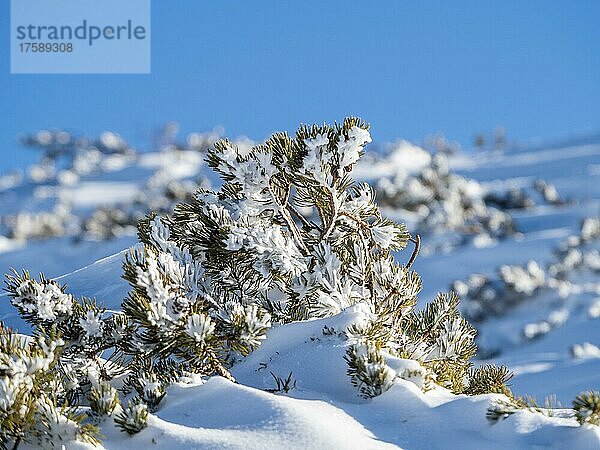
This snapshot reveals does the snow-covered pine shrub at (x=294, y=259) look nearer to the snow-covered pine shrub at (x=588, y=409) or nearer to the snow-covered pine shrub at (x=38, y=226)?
the snow-covered pine shrub at (x=588, y=409)

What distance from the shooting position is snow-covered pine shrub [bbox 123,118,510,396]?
3387mm

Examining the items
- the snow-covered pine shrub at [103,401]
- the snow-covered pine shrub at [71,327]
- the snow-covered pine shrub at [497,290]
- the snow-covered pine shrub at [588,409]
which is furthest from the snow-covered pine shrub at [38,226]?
the snow-covered pine shrub at [588,409]

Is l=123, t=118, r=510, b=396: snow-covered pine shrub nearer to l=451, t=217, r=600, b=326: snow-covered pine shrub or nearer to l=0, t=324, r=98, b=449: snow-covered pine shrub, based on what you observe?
l=0, t=324, r=98, b=449: snow-covered pine shrub

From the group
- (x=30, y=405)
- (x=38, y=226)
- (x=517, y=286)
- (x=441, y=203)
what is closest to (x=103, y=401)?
(x=30, y=405)

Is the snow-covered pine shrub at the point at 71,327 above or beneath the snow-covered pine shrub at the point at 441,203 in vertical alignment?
beneath

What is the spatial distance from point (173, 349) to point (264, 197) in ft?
3.33

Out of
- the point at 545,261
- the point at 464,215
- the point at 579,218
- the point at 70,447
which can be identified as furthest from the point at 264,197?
the point at 579,218

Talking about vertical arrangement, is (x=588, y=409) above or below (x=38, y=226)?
below

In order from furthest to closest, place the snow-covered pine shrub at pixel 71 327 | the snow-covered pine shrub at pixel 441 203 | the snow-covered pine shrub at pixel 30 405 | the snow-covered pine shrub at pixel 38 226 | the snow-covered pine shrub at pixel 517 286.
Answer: the snow-covered pine shrub at pixel 38 226, the snow-covered pine shrub at pixel 441 203, the snow-covered pine shrub at pixel 517 286, the snow-covered pine shrub at pixel 71 327, the snow-covered pine shrub at pixel 30 405

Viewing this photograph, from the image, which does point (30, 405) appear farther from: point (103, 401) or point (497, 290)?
point (497, 290)

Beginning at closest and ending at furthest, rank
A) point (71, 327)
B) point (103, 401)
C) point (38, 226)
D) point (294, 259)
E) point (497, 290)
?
1. point (103, 401)
2. point (71, 327)
3. point (294, 259)
4. point (497, 290)
5. point (38, 226)

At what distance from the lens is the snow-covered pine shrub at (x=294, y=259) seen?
339cm

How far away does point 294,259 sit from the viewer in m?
3.70

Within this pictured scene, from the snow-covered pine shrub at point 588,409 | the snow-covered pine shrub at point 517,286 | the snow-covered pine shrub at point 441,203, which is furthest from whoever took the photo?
the snow-covered pine shrub at point 441,203
